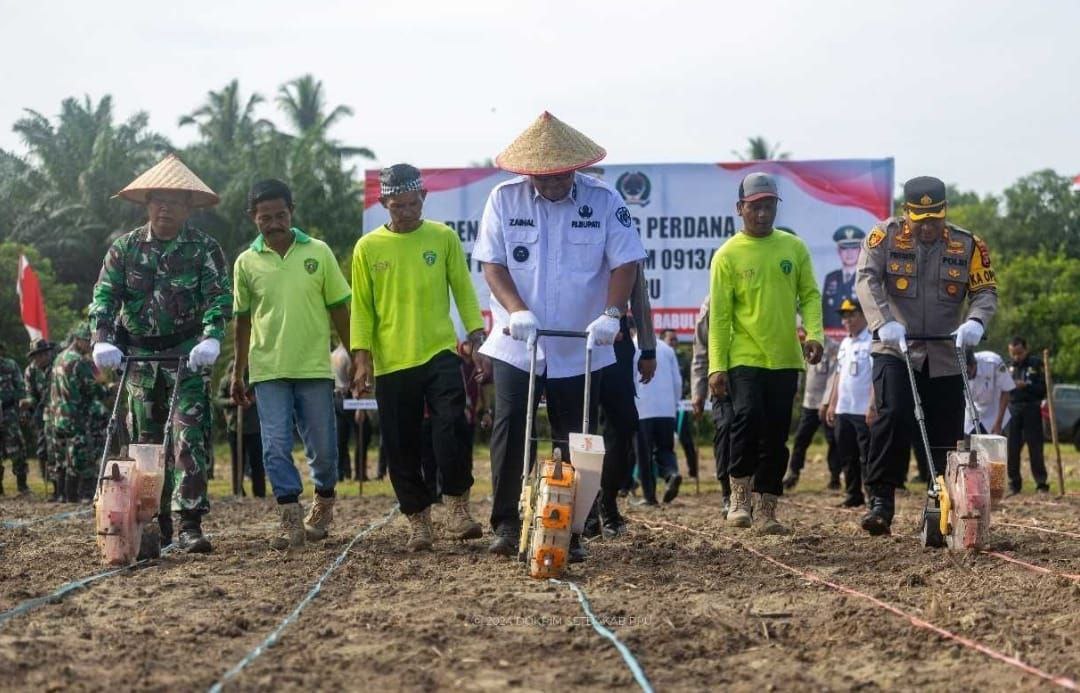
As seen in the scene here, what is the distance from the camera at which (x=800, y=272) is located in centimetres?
952

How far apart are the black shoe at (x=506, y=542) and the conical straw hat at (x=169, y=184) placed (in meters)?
2.48

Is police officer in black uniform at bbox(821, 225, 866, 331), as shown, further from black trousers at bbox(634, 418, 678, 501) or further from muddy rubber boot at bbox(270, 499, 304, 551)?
muddy rubber boot at bbox(270, 499, 304, 551)

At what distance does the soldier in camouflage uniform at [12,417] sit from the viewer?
18.2 meters

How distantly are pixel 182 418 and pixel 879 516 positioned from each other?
392 centimetres

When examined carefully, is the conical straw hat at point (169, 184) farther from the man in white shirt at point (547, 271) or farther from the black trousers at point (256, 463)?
the black trousers at point (256, 463)

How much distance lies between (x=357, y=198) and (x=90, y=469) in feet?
120

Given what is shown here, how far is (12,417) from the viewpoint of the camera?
725 inches

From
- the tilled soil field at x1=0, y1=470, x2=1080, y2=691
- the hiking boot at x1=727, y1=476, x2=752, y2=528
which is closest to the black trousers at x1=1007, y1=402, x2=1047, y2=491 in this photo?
the hiking boot at x1=727, y1=476, x2=752, y2=528

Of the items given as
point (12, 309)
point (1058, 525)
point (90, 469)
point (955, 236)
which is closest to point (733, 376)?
point (955, 236)

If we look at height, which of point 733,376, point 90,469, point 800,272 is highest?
point 800,272

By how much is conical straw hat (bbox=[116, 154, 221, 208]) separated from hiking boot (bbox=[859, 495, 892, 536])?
4096 millimetres

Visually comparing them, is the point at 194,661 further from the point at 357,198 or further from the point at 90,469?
the point at 357,198

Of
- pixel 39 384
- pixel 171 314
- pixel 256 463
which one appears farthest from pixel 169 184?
pixel 39 384

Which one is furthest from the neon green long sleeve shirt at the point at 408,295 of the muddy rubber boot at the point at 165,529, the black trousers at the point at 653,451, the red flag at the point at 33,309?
the red flag at the point at 33,309
